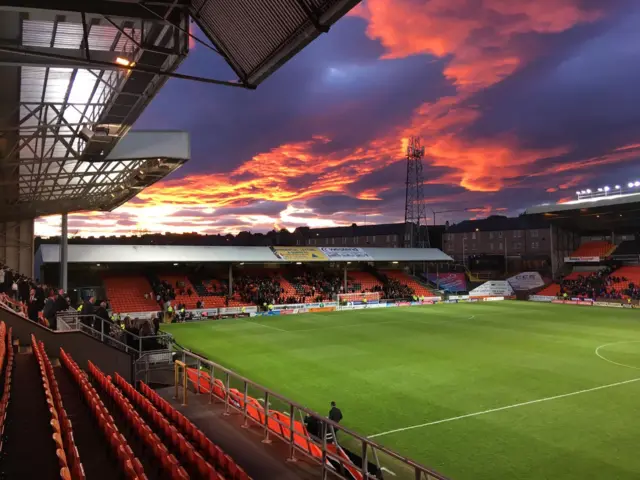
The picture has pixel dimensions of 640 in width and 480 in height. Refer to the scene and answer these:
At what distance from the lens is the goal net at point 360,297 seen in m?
46.6

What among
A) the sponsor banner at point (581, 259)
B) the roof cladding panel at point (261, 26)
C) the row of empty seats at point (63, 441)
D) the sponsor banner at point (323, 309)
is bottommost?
the sponsor banner at point (323, 309)

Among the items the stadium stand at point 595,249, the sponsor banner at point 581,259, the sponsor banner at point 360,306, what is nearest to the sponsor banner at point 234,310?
the sponsor banner at point 360,306

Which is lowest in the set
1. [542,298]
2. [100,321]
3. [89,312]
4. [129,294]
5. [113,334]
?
[542,298]

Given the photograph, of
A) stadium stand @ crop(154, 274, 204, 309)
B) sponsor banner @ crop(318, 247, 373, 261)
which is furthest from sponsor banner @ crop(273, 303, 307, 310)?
sponsor banner @ crop(318, 247, 373, 261)

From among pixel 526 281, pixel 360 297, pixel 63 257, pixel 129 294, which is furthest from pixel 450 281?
pixel 63 257

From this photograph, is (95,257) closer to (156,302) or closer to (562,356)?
(156,302)

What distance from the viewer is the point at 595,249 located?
5644 centimetres

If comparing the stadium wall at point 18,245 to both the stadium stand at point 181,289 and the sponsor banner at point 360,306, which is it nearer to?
the stadium stand at point 181,289

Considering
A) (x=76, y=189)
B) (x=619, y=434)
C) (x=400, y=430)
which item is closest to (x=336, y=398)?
(x=400, y=430)

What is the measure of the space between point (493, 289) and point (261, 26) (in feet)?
184

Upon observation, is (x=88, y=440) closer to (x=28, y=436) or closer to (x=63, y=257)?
(x=28, y=436)

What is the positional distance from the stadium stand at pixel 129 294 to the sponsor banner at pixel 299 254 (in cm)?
1300

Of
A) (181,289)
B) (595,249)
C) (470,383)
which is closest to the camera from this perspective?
(470,383)

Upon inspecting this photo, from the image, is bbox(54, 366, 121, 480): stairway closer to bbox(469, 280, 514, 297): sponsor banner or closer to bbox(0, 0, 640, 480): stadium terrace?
bbox(0, 0, 640, 480): stadium terrace
